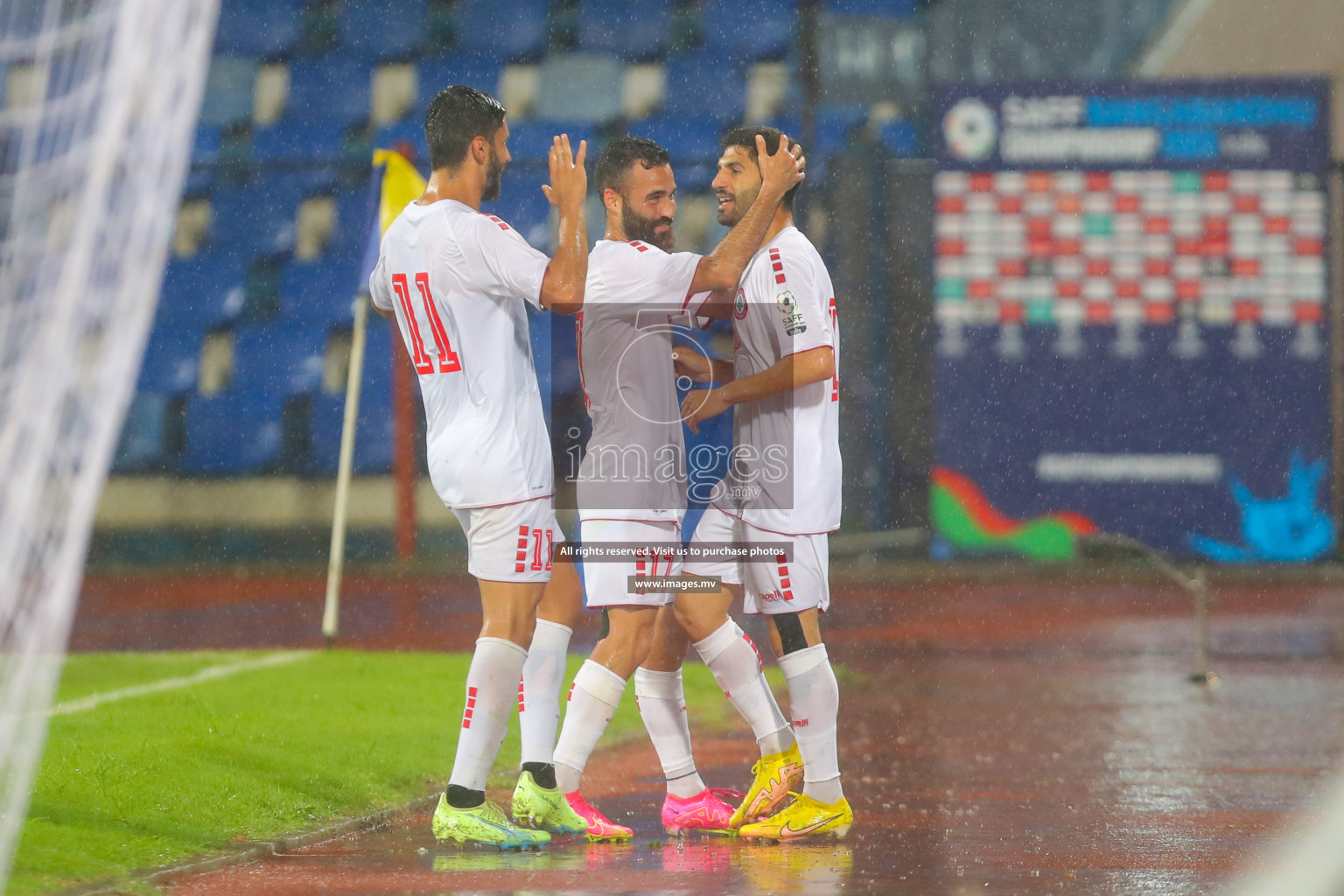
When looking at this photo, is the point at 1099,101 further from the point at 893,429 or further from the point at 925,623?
the point at 925,623

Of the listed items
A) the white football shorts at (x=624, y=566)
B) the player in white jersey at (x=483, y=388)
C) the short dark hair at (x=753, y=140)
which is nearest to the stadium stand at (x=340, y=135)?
the short dark hair at (x=753, y=140)

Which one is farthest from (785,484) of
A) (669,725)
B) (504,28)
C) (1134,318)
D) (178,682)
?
(504,28)

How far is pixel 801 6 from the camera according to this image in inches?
696

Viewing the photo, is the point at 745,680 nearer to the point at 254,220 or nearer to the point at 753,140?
the point at 753,140

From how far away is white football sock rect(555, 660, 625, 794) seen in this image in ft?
15.8

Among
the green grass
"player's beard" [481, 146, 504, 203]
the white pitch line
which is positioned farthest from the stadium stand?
"player's beard" [481, 146, 504, 203]

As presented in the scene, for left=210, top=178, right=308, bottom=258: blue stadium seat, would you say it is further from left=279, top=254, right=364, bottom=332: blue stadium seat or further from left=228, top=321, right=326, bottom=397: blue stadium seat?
left=228, top=321, right=326, bottom=397: blue stadium seat

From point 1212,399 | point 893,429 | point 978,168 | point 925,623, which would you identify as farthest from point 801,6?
point 925,623

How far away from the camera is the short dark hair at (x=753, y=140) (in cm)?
490

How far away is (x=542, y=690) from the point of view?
193 inches

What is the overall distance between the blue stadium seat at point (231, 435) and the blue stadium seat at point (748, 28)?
6712 millimetres

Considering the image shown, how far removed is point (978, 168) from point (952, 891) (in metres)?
10.9

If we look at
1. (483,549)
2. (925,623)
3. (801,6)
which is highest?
(801,6)

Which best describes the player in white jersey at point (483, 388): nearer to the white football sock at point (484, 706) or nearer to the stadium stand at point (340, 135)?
the white football sock at point (484, 706)
